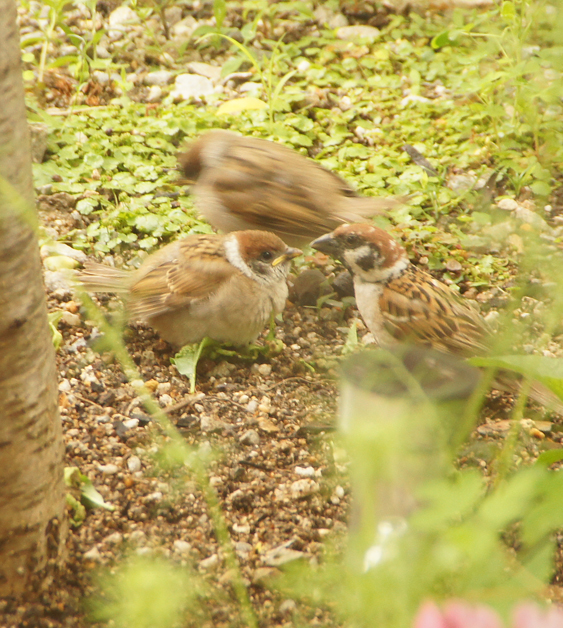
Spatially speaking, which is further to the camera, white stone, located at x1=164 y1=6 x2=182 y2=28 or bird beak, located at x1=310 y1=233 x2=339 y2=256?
white stone, located at x1=164 y1=6 x2=182 y2=28

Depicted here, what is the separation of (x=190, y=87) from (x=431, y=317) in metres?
2.96

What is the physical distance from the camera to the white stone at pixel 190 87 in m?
5.30

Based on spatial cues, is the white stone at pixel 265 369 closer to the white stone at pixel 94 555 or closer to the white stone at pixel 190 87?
the white stone at pixel 94 555

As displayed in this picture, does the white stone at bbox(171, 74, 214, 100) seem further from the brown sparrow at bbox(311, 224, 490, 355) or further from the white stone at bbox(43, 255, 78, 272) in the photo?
the brown sparrow at bbox(311, 224, 490, 355)

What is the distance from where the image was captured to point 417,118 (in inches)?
205

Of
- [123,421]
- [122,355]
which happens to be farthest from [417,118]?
[122,355]

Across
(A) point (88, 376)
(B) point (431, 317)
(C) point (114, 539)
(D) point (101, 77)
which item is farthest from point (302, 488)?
(D) point (101, 77)

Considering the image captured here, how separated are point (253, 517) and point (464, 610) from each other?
1708 millimetres

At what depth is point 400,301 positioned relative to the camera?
3400 millimetres

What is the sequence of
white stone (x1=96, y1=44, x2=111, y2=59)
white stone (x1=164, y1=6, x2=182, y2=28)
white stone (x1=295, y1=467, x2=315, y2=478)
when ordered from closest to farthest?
1. white stone (x1=295, y1=467, x2=315, y2=478)
2. white stone (x1=96, y1=44, x2=111, y2=59)
3. white stone (x1=164, y1=6, x2=182, y2=28)

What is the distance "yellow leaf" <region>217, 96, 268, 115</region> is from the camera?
16.9ft

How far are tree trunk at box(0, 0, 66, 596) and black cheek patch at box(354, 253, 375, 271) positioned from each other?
201cm

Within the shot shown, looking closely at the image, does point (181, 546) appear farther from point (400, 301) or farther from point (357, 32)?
point (357, 32)

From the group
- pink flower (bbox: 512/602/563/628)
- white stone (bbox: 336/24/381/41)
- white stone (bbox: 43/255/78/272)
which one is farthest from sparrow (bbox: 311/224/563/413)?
white stone (bbox: 336/24/381/41)
